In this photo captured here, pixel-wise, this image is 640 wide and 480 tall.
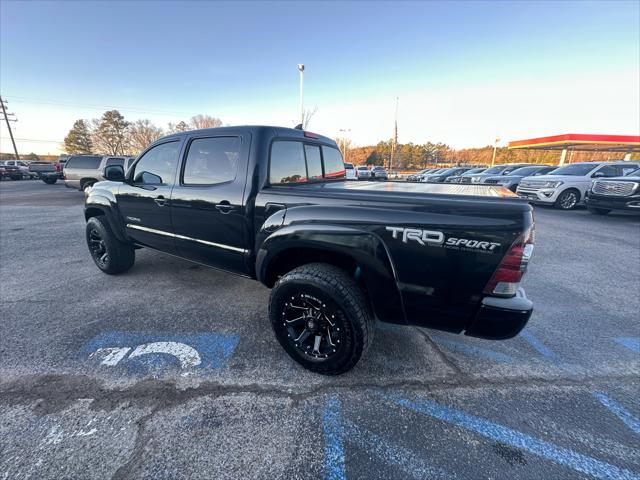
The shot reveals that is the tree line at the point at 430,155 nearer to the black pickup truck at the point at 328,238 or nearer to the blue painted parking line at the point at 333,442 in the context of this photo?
the black pickup truck at the point at 328,238

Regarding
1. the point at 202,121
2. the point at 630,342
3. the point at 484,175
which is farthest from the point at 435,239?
the point at 202,121

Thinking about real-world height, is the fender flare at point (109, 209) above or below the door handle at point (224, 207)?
below

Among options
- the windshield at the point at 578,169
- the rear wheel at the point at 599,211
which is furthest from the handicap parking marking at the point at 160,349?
the windshield at the point at 578,169

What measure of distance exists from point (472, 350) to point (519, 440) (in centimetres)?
90

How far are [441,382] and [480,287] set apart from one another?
37.2 inches

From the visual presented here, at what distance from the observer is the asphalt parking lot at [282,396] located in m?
1.55

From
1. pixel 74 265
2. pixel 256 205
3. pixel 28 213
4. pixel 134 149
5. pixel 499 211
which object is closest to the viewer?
pixel 499 211

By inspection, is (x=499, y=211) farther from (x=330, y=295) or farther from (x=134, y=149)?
(x=134, y=149)

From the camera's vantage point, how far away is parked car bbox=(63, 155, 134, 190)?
12.3 meters

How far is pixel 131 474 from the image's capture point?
4.80 ft

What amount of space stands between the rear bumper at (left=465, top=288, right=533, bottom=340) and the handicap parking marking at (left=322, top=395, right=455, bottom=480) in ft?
2.74

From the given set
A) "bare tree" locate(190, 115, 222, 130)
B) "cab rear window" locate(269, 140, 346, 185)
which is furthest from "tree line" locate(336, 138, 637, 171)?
"cab rear window" locate(269, 140, 346, 185)

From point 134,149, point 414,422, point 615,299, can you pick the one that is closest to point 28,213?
point 414,422

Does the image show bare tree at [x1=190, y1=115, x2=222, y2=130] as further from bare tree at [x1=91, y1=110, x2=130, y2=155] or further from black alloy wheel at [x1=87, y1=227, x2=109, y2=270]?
black alloy wheel at [x1=87, y1=227, x2=109, y2=270]
